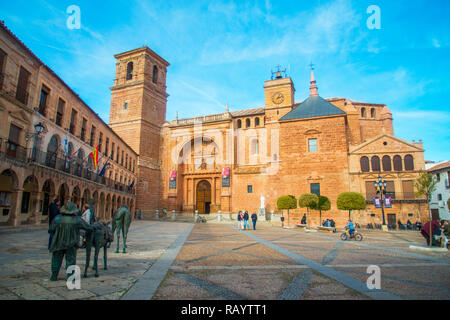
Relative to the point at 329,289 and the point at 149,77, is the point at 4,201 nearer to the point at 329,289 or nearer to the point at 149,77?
the point at 329,289

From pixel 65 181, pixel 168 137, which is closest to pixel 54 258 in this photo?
pixel 65 181

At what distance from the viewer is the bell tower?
37.8m

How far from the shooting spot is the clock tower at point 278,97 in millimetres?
34938

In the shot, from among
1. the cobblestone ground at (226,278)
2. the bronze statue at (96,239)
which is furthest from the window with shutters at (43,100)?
the bronze statue at (96,239)

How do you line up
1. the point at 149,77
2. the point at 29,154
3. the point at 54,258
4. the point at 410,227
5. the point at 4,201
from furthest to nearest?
the point at 149,77
the point at 410,227
the point at 4,201
the point at 29,154
the point at 54,258

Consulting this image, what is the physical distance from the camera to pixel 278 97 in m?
35.7

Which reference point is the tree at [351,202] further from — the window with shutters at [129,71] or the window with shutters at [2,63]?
the window with shutters at [129,71]

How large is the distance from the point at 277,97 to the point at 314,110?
7008mm

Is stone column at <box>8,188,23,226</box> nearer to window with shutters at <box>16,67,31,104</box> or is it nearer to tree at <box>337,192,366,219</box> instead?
window with shutters at <box>16,67,31,104</box>

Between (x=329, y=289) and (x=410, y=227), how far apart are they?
86.2 feet

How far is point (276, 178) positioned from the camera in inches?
1214

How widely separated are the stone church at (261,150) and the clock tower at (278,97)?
13 centimetres

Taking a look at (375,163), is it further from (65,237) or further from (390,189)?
(65,237)

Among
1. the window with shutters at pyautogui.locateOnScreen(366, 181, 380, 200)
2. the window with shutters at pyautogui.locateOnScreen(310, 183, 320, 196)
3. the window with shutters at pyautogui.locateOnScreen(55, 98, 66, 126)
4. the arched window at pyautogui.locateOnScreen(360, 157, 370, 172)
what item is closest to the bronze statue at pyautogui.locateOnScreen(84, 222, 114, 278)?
the window with shutters at pyautogui.locateOnScreen(55, 98, 66, 126)
